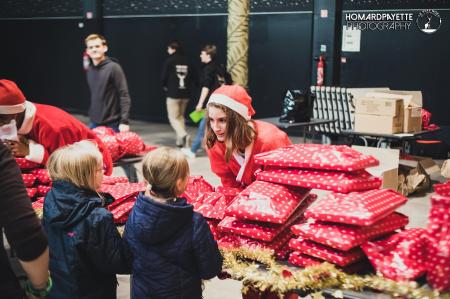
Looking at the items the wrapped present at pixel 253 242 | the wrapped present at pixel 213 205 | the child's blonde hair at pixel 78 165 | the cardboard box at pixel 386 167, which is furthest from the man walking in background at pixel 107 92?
the wrapped present at pixel 253 242

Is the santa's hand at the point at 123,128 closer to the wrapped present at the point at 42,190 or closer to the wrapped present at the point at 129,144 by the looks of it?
the wrapped present at the point at 129,144

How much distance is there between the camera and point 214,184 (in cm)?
798

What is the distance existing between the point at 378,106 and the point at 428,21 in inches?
122

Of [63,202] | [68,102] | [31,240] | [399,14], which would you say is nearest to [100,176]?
[63,202]

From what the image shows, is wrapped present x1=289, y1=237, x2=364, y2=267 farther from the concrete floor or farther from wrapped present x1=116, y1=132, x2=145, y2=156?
wrapped present x1=116, y1=132, x2=145, y2=156

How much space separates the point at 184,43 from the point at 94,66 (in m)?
7.39

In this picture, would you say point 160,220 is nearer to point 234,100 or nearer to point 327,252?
point 327,252

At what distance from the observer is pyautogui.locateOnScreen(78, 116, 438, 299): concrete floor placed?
446 centimetres

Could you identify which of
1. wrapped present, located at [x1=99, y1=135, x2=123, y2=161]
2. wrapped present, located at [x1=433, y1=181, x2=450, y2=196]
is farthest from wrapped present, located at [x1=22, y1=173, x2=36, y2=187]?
wrapped present, located at [x1=433, y1=181, x2=450, y2=196]

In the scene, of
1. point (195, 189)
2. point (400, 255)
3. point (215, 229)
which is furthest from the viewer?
point (195, 189)

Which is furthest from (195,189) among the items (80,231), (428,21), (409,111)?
(428,21)

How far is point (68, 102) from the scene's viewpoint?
1681 cm

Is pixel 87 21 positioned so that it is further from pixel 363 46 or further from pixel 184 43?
pixel 363 46

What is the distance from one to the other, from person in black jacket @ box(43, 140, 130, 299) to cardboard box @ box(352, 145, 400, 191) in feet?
13.1
